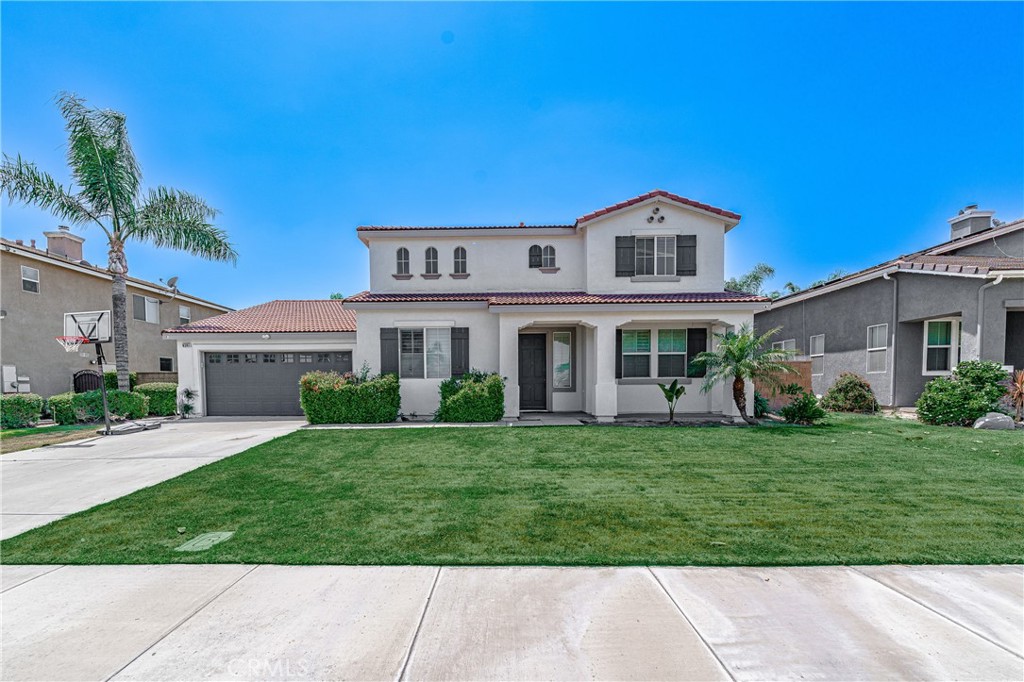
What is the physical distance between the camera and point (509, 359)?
1223 centimetres

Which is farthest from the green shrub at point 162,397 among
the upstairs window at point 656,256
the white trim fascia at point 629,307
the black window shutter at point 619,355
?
the upstairs window at point 656,256

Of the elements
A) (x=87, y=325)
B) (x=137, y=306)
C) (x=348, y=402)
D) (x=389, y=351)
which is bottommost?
(x=348, y=402)

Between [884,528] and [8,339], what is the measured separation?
2384cm

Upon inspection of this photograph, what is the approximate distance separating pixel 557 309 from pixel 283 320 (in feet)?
34.7

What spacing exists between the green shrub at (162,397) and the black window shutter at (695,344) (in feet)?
56.9

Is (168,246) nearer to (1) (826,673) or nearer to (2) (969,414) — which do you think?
(1) (826,673)

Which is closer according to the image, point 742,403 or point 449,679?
point 449,679

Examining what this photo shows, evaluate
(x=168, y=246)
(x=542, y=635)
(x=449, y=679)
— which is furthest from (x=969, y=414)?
(x=168, y=246)

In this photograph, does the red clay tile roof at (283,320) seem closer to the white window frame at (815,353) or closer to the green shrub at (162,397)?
the green shrub at (162,397)

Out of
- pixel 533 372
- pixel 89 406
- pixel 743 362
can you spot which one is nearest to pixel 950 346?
pixel 743 362

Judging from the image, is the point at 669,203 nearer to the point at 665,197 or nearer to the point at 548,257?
the point at 665,197

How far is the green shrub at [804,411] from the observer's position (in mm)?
11258

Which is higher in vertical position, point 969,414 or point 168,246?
point 168,246

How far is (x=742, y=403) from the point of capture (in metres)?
11.3
